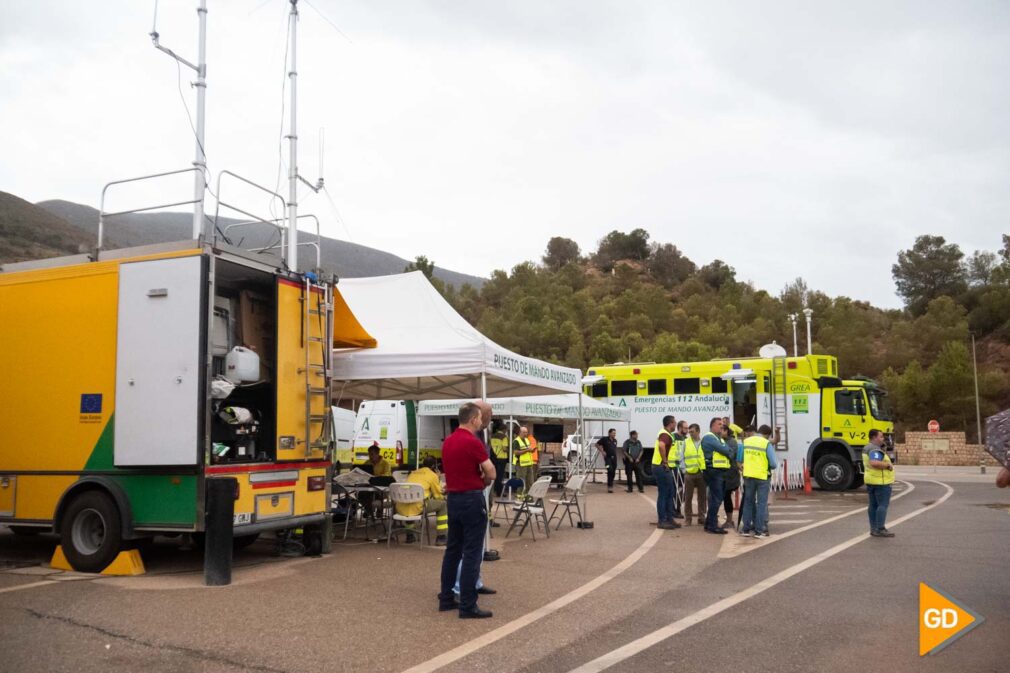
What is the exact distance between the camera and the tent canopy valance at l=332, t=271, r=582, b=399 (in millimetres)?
10492

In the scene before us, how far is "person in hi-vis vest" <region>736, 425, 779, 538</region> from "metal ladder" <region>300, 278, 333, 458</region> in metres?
5.80

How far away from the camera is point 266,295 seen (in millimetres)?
9781

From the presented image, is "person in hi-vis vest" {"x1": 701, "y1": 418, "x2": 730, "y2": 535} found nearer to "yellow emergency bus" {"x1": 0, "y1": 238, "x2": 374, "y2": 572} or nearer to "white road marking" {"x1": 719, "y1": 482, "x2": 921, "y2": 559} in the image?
"white road marking" {"x1": 719, "y1": 482, "x2": 921, "y2": 559}

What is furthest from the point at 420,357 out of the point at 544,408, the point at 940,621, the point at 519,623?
the point at 544,408

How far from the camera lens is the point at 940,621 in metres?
6.52

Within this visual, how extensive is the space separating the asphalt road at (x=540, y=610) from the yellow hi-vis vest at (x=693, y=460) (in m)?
1.55

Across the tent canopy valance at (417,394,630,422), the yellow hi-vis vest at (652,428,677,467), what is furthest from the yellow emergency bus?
the tent canopy valance at (417,394,630,422)

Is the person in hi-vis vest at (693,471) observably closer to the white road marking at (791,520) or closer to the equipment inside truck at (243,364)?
the white road marking at (791,520)

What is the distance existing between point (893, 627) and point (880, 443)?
6166 millimetres

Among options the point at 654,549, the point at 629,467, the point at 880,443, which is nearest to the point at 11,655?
the point at 654,549

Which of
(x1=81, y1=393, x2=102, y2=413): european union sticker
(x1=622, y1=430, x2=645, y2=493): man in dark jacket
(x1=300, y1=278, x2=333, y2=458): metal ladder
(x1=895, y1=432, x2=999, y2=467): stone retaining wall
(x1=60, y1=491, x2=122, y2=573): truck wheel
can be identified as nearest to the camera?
(x1=60, y1=491, x2=122, y2=573): truck wheel

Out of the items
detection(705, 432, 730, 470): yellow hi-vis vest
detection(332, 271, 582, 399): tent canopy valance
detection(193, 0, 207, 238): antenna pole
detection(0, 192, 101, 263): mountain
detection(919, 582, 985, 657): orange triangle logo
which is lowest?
detection(919, 582, 985, 657): orange triangle logo

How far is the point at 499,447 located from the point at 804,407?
8335mm

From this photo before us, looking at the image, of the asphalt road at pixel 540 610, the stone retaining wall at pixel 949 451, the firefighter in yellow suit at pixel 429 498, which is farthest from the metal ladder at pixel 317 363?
the stone retaining wall at pixel 949 451
